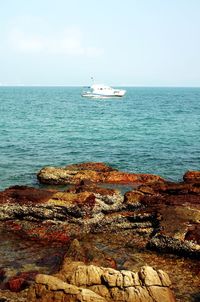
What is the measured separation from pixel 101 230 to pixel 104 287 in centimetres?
866

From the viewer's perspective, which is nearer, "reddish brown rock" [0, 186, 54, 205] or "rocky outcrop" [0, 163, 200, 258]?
"rocky outcrop" [0, 163, 200, 258]

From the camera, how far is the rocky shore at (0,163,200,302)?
44.4 feet

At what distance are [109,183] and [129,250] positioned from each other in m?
13.6

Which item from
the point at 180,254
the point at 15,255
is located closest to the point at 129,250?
the point at 180,254

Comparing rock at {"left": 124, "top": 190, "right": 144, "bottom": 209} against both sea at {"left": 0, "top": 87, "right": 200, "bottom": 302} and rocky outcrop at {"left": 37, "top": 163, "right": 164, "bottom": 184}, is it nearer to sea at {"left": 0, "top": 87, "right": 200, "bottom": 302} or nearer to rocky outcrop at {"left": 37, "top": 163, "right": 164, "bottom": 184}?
sea at {"left": 0, "top": 87, "right": 200, "bottom": 302}

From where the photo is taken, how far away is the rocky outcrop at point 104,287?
13.1m

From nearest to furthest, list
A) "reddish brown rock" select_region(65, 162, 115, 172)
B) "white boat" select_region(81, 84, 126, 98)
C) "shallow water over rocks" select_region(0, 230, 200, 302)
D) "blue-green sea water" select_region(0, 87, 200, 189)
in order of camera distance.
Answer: "shallow water over rocks" select_region(0, 230, 200, 302) → "reddish brown rock" select_region(65, 162, 115, 172) → "blue-green sea water" select_region(0, 87, 200, 189) → "white boat" select_region(81, 84, 126, 98)

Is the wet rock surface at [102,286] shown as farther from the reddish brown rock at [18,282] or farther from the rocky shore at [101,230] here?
the reddish brown rock at [18,282]

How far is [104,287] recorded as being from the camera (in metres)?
13.8

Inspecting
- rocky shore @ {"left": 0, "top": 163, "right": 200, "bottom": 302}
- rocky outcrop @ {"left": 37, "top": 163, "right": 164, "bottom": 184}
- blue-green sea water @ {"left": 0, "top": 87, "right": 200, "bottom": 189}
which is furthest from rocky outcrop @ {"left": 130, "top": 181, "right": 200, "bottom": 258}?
blue-green sea water @ {"left": 0, "top": 87, "right": 200, "bottom": 189}

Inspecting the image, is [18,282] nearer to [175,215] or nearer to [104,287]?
[104,287]

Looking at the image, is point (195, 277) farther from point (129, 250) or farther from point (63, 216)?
point (63, 216)

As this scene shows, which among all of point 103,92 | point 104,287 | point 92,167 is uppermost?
point 104,287

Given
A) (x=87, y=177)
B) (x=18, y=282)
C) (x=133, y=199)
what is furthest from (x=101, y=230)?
(x=87, y=177)
